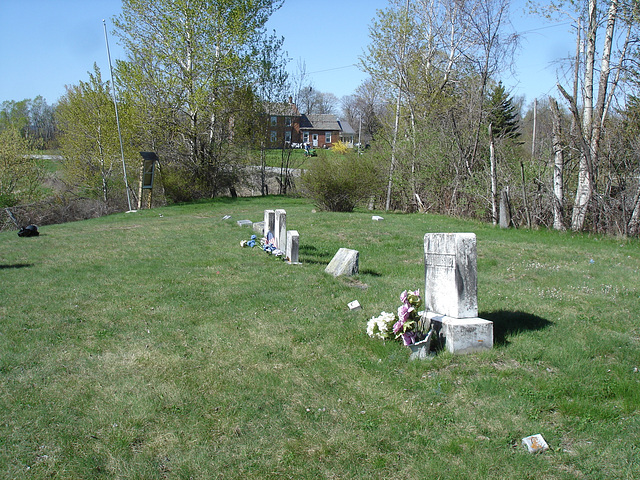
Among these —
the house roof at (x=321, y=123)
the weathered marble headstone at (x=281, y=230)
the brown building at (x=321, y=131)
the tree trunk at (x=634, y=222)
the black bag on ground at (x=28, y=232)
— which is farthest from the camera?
the brown building at (x=321, y=131)

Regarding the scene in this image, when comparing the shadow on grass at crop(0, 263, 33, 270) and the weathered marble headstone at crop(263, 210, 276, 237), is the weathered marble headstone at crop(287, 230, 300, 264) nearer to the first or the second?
the weathered marble headstone at crop(263, 210, 276, 237)

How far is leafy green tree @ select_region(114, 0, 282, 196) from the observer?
2378cm

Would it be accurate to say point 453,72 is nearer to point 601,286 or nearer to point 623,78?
point 623,78

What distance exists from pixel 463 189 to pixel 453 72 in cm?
768

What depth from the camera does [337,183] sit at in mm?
18328

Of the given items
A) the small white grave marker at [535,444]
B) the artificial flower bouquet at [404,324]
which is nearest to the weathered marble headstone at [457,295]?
the artificial flower bouquet at [404,324]

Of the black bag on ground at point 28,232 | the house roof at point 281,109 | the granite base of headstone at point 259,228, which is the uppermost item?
the house roof at point 281,109

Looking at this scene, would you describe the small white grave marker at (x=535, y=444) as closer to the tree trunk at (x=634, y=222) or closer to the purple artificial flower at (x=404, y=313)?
the purple artificial flower at (x=404, y=313)

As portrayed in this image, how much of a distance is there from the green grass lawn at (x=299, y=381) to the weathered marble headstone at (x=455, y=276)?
0.50m

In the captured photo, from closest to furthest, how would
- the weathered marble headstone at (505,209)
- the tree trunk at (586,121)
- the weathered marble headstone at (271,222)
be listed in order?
the weathered marble headstone at (271,222)
the tree trunk at (586,121)
the weathered marble headstone at (505,209)

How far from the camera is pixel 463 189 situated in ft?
55.6

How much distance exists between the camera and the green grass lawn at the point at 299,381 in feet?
11.3

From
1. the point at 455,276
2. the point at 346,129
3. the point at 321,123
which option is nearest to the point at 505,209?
the point at 455,276

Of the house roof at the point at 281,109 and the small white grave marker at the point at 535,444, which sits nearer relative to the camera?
the small white grave marker at the point at 535,444
